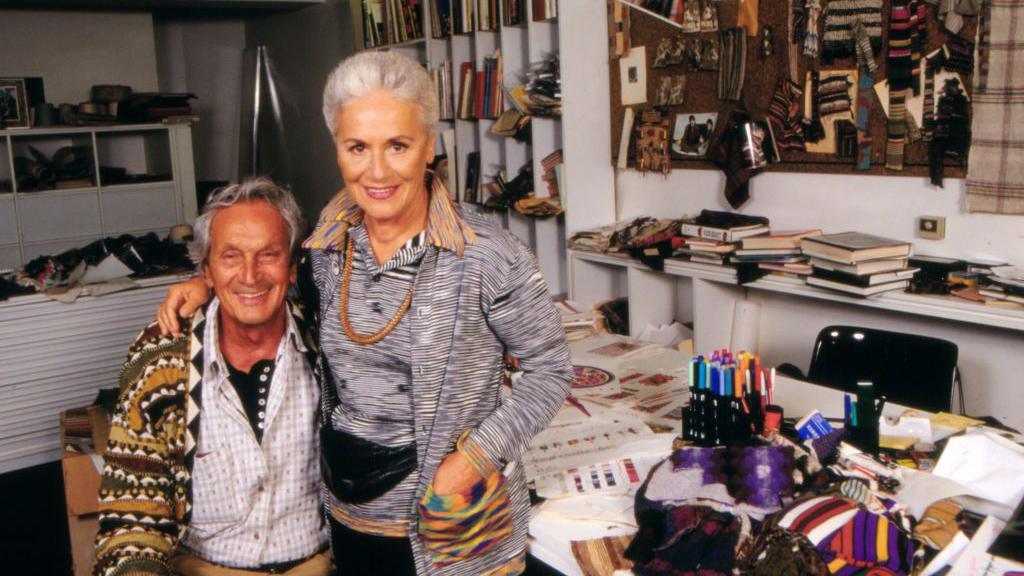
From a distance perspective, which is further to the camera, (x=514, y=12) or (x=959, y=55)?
(x=514, y=12)

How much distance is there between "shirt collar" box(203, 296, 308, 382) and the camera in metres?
1.63

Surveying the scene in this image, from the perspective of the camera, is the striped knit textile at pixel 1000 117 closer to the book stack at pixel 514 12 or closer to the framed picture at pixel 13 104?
the book stack at pixel 514 12

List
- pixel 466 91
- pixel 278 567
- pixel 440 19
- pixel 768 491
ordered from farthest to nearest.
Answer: pixel 440 19
pixel 466 91
pixel 278 567
pixel 768 491

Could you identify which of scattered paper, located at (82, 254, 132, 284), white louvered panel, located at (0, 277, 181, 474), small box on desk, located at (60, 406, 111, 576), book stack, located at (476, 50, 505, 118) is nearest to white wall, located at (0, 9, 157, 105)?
scattered paper, located at (82, 254, 132, 284)

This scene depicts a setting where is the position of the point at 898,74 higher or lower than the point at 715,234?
higher

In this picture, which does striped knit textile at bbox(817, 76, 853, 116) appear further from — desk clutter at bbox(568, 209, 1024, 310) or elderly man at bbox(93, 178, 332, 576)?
elderly man at bbox(93, 178, 332, 576)

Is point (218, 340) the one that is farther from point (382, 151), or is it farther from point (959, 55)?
point (959, 55)

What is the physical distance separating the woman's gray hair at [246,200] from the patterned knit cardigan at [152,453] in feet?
0.52

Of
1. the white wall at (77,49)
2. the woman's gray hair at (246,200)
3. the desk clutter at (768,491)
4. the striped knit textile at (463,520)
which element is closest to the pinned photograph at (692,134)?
the desk clutter at (768,491)

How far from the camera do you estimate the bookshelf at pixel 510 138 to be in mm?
4062

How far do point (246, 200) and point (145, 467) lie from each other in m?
0.52

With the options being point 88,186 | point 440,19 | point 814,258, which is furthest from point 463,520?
point 88,186

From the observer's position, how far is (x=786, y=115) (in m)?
3.31

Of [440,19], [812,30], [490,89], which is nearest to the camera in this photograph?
[812,30]
